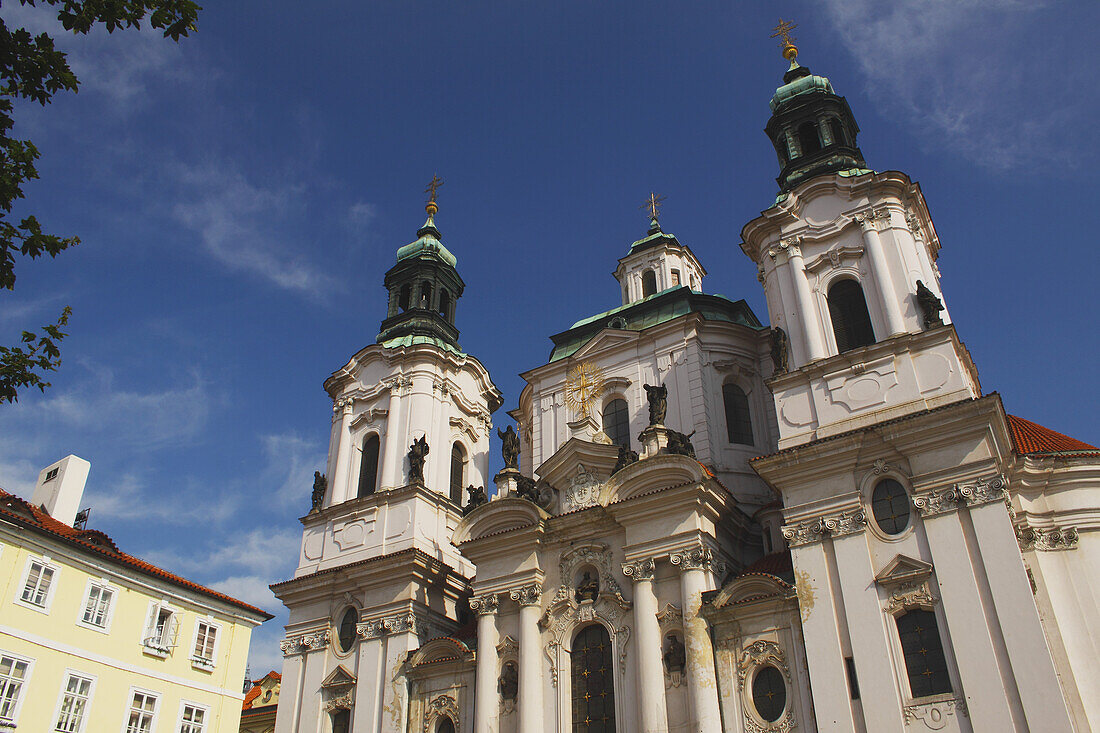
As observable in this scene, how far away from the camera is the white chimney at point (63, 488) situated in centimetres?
2698

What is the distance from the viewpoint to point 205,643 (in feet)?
79.4

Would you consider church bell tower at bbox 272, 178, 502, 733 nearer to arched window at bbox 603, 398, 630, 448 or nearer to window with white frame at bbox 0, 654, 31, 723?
arched window at bbox 603, 398, 630, 448

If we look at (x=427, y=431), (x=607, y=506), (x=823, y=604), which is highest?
(x=427, y=431)

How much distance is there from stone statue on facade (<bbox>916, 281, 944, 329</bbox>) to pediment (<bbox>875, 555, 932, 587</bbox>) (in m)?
5.48

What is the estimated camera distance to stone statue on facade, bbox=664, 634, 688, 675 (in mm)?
19406

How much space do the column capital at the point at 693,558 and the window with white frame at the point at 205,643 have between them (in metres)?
12.9

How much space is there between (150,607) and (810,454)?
55.2ft

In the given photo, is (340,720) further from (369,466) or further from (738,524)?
(738,524)

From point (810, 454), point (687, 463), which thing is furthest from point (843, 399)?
point (687, 463)

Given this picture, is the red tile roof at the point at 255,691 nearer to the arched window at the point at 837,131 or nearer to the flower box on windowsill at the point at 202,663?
the flower box on windowsill at the point at 202,663

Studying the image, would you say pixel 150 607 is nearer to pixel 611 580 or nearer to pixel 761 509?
pixel 611 580

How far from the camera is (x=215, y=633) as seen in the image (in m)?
24.6

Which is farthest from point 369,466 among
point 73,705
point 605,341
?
point 73,705

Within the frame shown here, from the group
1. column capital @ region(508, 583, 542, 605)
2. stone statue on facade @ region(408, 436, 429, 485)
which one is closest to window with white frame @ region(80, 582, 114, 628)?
stone statue on facade @ region(408, 436, 429, 485)
